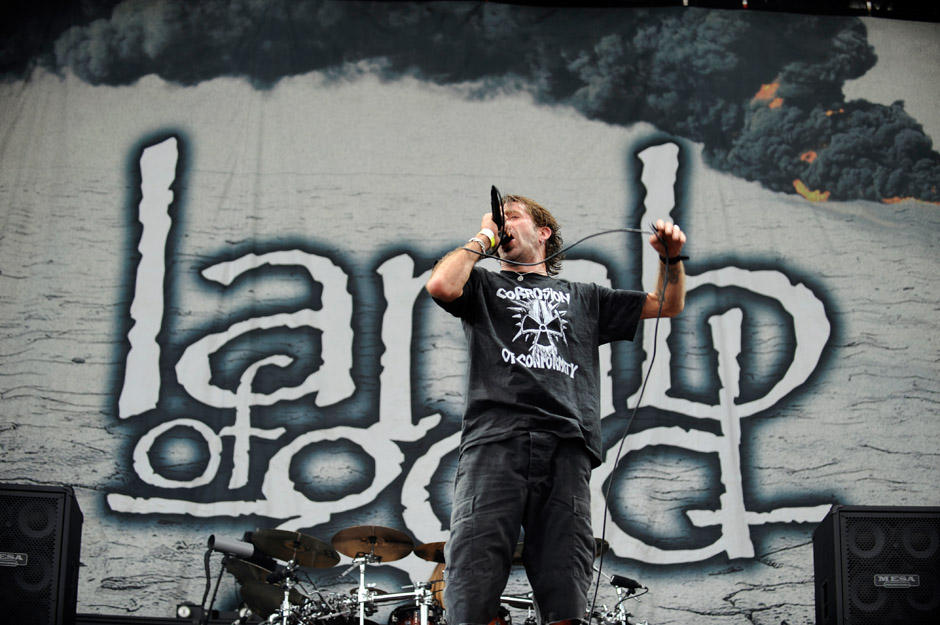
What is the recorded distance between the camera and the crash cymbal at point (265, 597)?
419cm

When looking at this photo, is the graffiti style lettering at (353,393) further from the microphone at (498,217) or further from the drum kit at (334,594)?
the microphone at (498,217)

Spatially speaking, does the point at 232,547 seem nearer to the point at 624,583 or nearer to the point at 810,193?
the point at 624,583

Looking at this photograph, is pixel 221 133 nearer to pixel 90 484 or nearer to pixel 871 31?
pixel 90 484

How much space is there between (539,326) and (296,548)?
2.16 m

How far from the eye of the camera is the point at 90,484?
4516mm

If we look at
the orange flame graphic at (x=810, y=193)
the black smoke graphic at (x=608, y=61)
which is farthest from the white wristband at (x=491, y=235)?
the orange flame graphic at (x=810, y=193)

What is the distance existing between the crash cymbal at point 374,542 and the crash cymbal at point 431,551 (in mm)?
52

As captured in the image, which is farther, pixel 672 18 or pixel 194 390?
pixel 672 18

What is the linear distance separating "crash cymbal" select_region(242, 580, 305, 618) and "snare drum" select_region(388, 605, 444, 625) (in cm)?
40

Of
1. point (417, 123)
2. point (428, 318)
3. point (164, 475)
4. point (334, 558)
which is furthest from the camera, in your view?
point (417, 123)

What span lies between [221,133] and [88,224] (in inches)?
30.7

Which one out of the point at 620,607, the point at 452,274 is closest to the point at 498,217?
the point at 452,274

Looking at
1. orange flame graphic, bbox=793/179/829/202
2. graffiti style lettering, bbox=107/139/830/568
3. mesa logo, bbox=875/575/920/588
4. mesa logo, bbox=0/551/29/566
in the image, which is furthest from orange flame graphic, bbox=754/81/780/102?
mesa logo, bbox=0/551/29/566

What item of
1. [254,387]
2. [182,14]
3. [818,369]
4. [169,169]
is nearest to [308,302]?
[254,387]
